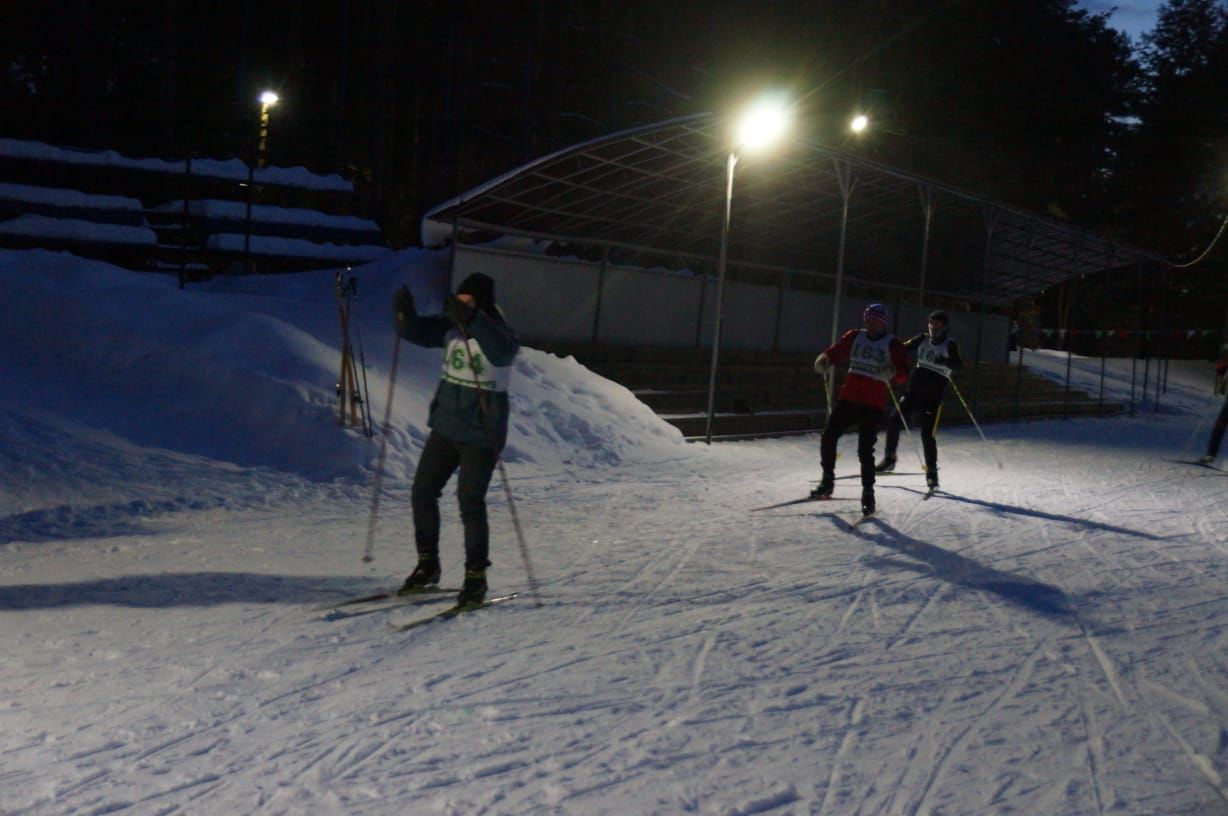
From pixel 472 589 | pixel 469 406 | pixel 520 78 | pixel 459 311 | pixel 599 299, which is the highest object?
pixel 520 78

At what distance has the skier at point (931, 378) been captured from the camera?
12.0 meters

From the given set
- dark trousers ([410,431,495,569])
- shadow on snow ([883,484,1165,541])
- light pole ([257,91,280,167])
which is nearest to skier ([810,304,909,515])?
shadow on snow ([883,484,1165,541])

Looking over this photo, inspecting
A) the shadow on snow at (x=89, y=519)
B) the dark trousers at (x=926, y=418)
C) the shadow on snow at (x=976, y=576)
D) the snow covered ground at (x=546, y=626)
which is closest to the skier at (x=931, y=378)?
the dark trousers at (x=926, y=418)

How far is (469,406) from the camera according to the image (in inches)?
237

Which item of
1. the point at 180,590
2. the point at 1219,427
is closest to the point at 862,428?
the point at 180,590

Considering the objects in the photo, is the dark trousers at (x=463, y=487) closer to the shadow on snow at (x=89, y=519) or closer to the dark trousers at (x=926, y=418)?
the shadow on snow at (x=89, y=519)

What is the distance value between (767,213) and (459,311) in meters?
18.2

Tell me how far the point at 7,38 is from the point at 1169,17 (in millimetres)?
56444

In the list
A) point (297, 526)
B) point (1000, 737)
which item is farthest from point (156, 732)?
point (297, 526)

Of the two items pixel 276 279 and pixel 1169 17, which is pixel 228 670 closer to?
pixel 276 279

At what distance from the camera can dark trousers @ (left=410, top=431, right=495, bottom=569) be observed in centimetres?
605

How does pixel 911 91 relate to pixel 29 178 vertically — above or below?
above

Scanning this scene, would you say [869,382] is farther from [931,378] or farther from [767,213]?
[767,213]

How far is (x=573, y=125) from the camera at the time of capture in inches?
1045
